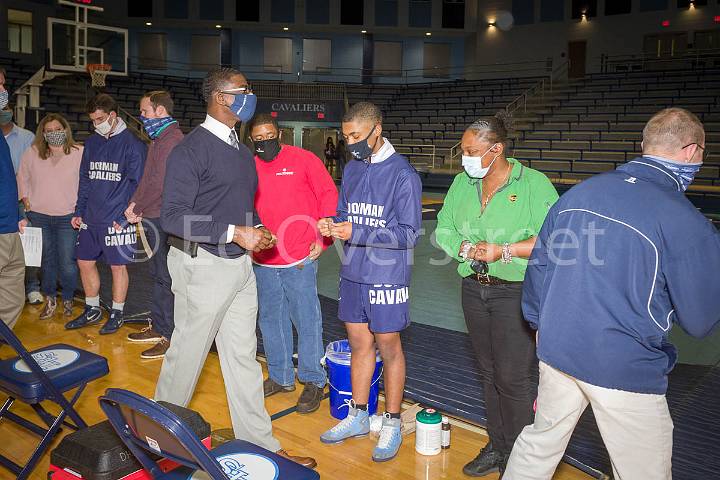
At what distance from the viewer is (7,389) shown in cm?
276

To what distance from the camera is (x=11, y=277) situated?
11.7 feet

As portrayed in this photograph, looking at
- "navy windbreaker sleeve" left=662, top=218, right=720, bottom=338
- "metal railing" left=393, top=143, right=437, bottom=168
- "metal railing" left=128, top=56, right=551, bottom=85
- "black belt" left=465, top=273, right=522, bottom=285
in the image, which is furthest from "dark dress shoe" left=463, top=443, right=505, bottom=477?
"metal railing" left=128, top=56, right=551, bottom=85

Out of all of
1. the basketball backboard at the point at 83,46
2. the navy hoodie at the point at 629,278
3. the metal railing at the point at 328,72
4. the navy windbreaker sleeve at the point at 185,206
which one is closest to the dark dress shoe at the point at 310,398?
the navy windbreaker sleeve at the point at 185,206

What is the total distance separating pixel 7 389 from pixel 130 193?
238 centimetres

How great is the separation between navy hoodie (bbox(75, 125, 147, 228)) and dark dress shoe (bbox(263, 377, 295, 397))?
6.17ft

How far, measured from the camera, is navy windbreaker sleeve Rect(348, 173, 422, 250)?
2932 mm

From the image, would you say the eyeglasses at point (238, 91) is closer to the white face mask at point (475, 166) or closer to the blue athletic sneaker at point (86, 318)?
the white face mask at point (475, 166)

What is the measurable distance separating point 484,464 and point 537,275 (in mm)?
1149

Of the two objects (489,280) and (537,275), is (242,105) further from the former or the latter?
(537,275)

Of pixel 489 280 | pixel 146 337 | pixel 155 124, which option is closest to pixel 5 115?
pixel 155 124

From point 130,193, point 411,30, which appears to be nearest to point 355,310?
point 130,193

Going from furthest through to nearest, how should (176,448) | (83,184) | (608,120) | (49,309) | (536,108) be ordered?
(536,108) < (608,120) < (49,309) < (83,184) < (176,448)

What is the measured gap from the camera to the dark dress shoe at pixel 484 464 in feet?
9.59

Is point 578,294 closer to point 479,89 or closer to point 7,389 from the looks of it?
point 7,389
